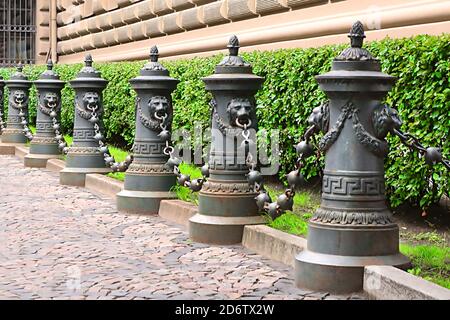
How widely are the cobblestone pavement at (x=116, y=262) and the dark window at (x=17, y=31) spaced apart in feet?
72.0

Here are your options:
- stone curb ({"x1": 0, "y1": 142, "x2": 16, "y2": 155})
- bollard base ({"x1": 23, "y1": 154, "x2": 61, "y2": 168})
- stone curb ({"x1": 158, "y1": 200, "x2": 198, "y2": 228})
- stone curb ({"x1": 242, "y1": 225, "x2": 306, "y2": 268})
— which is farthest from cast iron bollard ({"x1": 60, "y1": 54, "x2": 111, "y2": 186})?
stone curb ({"x1": 0, "y1": 142, "x2": 16, "y2": 155})

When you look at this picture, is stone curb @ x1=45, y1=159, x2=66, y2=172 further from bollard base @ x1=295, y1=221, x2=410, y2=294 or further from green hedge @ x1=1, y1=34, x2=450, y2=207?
bollard base @ x1=295, y1=221, x2=410, y2=294

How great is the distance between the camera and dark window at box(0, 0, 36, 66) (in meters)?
30.9

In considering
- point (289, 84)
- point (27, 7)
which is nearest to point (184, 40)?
point (289, 84)

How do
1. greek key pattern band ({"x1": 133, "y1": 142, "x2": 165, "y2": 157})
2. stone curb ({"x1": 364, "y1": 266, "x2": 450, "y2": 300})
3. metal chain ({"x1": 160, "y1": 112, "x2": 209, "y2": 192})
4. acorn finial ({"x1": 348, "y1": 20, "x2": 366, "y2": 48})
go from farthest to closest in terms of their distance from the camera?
greek key pattern band ({"x1": 133, "y1": 142, "x2": 165, "y2": 157})
metal chain ({"x1": 160, "y1": 112, "x2": 209, "y2": 192})
acorn finial ({"x1": 348, "y1": 20, "x2": 366, "y2": 48})
stone curb ({"x1": 364, "y1": 266, "x2": 450, "y2": 300})

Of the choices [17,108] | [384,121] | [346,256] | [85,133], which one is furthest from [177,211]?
[17,108]

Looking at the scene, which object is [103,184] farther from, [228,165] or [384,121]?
[384,121]

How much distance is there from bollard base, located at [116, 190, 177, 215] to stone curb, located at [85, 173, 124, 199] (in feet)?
3.51

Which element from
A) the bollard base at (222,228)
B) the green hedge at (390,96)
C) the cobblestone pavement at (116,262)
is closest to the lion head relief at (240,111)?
the bollard base at (222,228)

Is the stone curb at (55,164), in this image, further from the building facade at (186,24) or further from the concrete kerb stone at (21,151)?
the building facade at (186,24)

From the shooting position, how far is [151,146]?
9.23 metres

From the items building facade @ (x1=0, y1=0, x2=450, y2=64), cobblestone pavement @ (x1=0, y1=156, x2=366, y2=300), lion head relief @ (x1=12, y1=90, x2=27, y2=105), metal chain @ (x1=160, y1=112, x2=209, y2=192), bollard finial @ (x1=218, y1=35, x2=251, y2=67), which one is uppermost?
building facade @ (x1=0, y1=0, x2=450, y2=64)

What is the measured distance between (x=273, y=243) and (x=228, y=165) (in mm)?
1083
